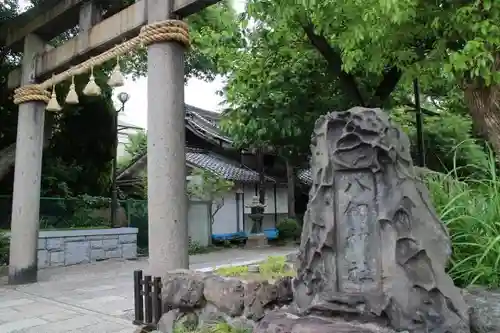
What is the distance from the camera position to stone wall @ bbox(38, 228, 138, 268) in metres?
9.61

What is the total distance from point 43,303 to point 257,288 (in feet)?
13.3

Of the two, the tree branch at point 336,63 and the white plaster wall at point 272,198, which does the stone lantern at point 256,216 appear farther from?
the tree branch at point 336,63

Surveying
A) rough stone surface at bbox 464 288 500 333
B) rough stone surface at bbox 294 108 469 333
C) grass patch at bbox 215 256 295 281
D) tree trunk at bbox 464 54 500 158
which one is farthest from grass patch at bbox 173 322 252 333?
tree trunk at bbox 464 54 500 158

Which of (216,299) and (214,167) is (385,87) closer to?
(216,299)

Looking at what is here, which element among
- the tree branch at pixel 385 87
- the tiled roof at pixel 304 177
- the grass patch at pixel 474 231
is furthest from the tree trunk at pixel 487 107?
the tiled roof at pixel 304 177

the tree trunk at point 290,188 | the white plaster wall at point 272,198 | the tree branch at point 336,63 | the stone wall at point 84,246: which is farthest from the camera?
the white plaster wall at point 272,198

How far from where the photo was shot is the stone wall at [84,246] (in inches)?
378

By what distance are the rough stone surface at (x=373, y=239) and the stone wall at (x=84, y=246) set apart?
8.24 meters

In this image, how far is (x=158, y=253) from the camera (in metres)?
4.60

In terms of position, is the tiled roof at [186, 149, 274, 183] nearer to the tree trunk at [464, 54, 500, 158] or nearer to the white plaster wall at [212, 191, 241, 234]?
the white plaster wall at [212, 191, 241, 234]

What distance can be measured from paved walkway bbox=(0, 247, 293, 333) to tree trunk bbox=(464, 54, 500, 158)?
139 inches

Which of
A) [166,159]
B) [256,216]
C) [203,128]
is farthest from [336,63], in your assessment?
[203,128]

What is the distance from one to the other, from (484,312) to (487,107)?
2.79 metres

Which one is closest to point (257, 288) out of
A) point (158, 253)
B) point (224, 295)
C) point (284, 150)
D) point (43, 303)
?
point (224, 295)
